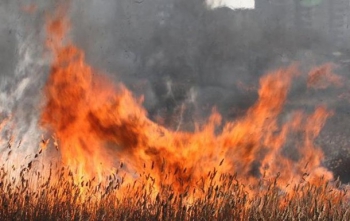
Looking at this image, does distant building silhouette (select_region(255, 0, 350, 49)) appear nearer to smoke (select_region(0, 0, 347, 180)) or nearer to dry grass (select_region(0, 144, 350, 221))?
smoke (select_region(0, 0, 347, 180))

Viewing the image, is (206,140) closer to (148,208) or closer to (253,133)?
(253,133)

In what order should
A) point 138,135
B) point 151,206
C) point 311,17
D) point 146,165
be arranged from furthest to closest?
point 311,17 → point 138,135 → point 146,165 → point 151,206

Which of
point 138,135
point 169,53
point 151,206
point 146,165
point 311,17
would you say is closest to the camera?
point 151,206

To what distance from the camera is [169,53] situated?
12.6 m

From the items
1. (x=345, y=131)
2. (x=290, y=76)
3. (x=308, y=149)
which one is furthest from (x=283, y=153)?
(x=345, y=131)

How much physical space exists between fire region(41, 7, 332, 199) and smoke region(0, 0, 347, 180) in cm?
47

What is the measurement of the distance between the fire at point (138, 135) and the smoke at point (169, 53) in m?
0.47

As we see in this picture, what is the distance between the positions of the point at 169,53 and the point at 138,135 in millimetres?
3301

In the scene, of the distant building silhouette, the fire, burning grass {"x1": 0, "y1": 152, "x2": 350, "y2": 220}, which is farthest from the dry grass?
the distant building silhouette

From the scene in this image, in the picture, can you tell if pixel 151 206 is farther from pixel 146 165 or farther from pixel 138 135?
pixel 138 135

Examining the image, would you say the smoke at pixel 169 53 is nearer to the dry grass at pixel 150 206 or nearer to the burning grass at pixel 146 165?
the burning grass at pixel 146 165

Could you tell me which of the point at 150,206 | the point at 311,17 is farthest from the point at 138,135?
the point at 311,17

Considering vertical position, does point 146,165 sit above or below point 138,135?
below

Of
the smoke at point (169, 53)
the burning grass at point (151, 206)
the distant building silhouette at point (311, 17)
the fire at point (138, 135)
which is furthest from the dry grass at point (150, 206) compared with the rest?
the distant building silhouette at point (311, 17)
